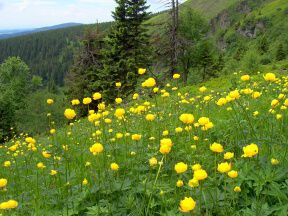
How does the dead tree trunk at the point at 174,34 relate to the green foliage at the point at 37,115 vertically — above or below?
above

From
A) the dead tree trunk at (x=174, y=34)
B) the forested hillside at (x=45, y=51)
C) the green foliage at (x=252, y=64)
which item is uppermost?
the dead tree trunk at (x=174, y=34)

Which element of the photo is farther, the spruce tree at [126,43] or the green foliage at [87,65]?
the green foliage at [87,65]

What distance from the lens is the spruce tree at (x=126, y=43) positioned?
25.0 metres

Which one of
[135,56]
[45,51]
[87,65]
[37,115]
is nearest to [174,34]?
[135,56]

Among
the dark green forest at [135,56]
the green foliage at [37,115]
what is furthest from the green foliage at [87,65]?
the green foliage at [37,115]

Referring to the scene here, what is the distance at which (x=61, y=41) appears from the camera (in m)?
181

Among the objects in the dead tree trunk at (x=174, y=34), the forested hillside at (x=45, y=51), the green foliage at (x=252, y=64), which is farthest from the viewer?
the forested hillside at (x=45, y=51)

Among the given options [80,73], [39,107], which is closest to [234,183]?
[80,73]

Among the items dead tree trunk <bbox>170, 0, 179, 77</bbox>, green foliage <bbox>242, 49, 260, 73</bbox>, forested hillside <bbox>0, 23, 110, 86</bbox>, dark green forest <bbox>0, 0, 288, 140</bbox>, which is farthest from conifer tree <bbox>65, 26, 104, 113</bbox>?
forested hillside <bbox>0, 23, 110, 86</bbox>

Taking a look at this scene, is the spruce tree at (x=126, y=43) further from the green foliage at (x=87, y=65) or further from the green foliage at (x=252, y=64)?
the green foliage at (x=252, y=64)

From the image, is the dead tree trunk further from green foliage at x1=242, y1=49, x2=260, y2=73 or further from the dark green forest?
green foliage at x1=242, y1=49, x2=260, y2=73

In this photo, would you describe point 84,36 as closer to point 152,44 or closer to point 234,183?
point 152,44

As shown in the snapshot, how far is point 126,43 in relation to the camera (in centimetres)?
2566

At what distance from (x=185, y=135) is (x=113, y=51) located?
70.3ft
